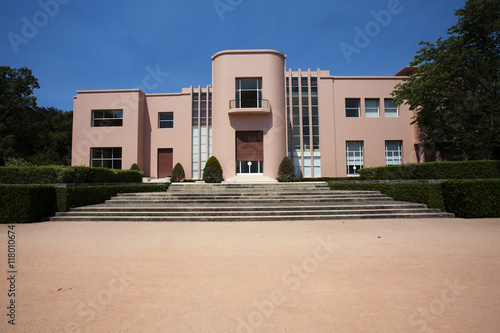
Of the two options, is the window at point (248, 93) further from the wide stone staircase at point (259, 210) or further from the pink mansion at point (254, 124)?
the wide stone staircase at point (259, 210)

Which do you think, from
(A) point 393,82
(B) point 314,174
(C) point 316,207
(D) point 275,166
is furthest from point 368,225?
(A) point 393,82

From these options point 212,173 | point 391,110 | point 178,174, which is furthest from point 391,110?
point 178,174

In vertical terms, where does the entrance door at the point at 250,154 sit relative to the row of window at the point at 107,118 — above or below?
below

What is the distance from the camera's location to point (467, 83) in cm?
1612

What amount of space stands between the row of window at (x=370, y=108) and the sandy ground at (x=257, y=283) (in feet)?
56.7

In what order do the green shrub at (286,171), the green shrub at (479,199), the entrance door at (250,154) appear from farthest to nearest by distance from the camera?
the entrance door at (250,154) < the green shrub at (286,171) < the green shrub at (479,199)

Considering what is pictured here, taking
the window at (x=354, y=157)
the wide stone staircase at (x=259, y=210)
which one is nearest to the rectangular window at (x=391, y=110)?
the window at (x=354, y=157)

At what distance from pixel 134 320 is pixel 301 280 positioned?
78.7 inches

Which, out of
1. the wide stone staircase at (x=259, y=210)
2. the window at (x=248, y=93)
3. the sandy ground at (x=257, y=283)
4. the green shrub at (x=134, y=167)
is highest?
the window at (x=248, y=93)

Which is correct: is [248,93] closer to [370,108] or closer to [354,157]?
[354,157]

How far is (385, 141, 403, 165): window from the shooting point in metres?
21.7

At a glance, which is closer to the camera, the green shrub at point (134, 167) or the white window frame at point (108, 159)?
the green shrub at point (134, 167)

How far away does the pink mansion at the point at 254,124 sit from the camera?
19781mm

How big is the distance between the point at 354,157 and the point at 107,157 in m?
20.9
